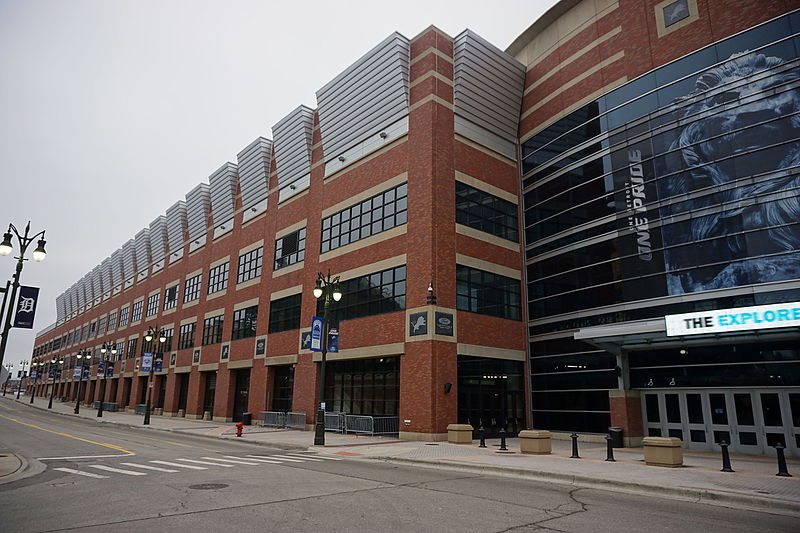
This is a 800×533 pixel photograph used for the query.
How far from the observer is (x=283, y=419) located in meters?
33.4

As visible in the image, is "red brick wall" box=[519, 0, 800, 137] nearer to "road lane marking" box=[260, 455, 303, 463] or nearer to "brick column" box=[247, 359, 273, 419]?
"road lane marking" box=[260, 455, 303, 463]

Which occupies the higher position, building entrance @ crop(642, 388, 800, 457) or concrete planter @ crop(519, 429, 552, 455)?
building entrance @ crop(642, 388, 800, 457)

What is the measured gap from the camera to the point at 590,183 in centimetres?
2808

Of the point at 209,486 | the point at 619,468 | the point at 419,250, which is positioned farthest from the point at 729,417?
the point at 209,486

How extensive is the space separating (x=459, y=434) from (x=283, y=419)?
14.8 meters

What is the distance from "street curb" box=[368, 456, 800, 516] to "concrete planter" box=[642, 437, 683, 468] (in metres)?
4.21

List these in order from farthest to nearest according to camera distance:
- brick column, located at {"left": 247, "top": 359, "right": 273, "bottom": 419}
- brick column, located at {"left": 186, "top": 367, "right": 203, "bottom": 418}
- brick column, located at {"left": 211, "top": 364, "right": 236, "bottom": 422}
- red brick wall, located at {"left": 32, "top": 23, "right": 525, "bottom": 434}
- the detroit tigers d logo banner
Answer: brick column, located at {"left": 186, "top": 367, "right": 203, "bottom": 418}, brick column, located at {"left": 211, "top": 364, "right": 236, "bottom": 422}, brick column, located at {"left": 247, "top": 359, "right": 273, "bottom": 419}, red brick wall, located at {"left": 32, "top": 23, "right": 525, "bottom": 434}, the detroit tigers d logo banner

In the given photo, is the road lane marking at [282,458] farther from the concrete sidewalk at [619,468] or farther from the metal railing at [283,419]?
the metal railing at [283,419]

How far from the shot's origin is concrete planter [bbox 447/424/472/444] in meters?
23.2

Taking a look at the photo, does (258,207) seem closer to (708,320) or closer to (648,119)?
(648,119)

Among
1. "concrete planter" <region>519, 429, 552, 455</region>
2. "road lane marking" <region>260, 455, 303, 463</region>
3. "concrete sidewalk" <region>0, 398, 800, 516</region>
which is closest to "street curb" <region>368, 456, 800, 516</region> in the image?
"concrete sidewalk" <region>0, 398, 800, 516</region>

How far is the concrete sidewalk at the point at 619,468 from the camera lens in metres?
11.0

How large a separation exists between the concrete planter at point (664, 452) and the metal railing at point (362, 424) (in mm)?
13554

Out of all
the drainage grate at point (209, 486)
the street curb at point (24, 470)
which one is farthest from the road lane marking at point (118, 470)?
the drainage grate at point (209, 486)
